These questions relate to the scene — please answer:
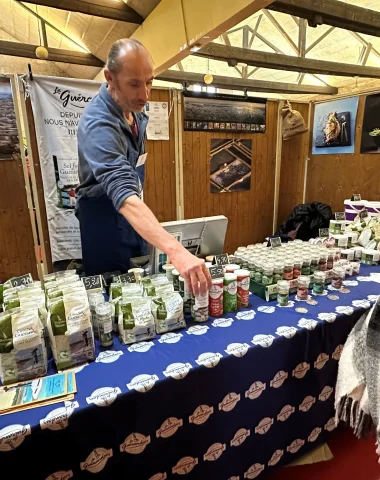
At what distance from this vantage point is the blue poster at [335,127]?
3178mm

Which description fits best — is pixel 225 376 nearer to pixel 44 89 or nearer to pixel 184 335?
pixel 184 335

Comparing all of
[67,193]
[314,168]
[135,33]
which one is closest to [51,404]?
[67,193]

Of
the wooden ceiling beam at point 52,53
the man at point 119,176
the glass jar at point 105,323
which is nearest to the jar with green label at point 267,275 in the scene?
the man at point 119,176

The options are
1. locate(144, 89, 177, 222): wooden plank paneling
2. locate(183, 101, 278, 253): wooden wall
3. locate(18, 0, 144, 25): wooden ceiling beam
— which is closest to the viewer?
locate(18, 0, 144, 25): wooden ceiling beam

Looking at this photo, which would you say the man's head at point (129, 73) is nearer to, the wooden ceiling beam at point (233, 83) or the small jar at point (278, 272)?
the small jar at point (278, 272)

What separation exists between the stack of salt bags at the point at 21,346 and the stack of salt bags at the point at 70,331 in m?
0.04

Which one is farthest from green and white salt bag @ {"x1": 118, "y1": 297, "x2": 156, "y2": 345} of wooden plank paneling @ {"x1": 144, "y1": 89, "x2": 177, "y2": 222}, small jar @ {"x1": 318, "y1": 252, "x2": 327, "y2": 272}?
wooden plank paneling @ {"x1": 144, "y1": 89, "x2": 177, "y2": 222}

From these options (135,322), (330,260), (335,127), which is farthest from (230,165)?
(135,322)

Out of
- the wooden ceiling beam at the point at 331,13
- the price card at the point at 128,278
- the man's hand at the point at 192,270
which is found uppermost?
the wooden ceiling beam at the point at 331,13

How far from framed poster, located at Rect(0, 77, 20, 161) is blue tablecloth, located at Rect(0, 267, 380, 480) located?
218 centimetres

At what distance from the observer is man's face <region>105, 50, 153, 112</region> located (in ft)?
3.88

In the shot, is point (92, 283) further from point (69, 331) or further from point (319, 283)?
point (319, 283)

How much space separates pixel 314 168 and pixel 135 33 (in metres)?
2.44

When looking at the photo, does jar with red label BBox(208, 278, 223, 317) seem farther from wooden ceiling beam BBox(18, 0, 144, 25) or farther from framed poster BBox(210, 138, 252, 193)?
framed poster BBox(210, 138, 252, 193)
